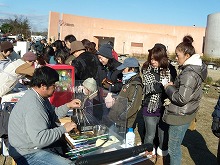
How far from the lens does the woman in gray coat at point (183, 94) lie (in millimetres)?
2967

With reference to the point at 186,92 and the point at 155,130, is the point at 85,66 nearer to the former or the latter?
the point at 155,130

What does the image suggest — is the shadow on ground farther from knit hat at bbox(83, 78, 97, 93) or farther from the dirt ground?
knit hat at bbox(83, 78, 97, 93)

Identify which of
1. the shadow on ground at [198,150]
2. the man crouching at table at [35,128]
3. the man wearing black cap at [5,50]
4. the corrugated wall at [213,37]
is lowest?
the shadow on ground at [198,150]

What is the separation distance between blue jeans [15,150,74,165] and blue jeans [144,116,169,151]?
1.69 metres

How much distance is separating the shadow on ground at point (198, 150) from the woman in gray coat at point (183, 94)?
1.50 meters

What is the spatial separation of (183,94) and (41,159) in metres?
1.61

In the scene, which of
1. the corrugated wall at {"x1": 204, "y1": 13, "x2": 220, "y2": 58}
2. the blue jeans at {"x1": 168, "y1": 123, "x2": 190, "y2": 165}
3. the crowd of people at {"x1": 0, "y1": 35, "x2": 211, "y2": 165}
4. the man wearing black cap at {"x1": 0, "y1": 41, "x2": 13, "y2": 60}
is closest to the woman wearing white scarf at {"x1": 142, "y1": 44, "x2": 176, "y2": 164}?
the crowd of people at {"x1": 0, "y1": 35, "x2": 211, "y2": 165}

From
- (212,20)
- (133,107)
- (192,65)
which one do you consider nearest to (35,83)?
(133,107)

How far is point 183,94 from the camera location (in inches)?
116

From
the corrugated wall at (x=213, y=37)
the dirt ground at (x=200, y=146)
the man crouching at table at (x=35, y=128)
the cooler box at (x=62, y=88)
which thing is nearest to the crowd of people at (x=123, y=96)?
the man crouching at table at (x=35, y=128)

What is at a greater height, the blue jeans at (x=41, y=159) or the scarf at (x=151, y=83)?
the scarf at (x=151, y=83)

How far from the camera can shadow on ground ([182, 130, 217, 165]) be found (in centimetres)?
456

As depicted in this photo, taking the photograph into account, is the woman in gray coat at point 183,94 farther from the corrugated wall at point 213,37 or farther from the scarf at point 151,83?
the corrugated wall at point 213,37

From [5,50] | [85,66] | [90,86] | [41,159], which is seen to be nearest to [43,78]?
[41,159]
